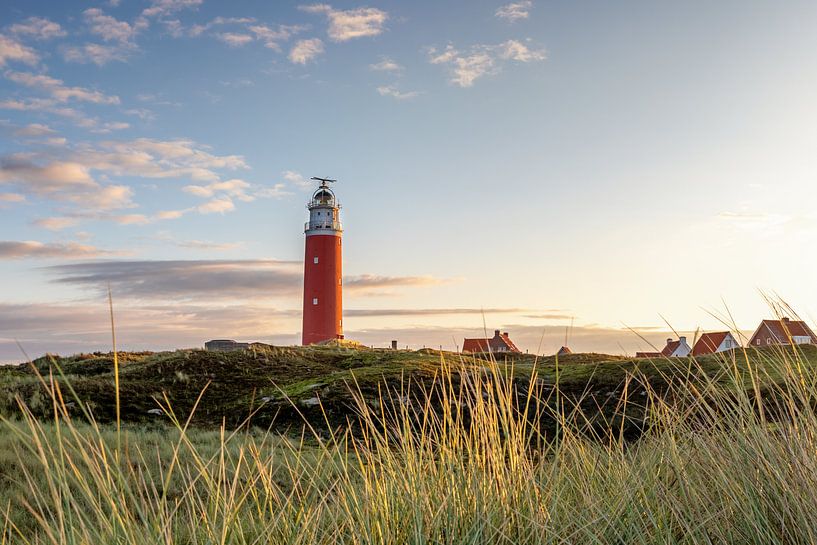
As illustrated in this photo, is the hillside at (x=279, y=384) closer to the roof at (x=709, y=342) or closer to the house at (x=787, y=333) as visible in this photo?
the house at (x=787, y=333)

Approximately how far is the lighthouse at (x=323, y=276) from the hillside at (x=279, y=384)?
17902mm

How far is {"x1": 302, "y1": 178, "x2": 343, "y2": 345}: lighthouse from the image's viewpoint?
35.8 m

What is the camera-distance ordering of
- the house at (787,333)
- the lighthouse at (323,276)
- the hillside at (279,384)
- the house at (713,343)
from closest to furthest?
the house at (787,333) → the house at (713,343) → the hillside at (279,384) → the lighthouse at (323,276)

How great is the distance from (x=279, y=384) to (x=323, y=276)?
22245 millimetres

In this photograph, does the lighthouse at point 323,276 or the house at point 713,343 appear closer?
the house at point 713,343

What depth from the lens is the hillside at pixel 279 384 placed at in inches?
432

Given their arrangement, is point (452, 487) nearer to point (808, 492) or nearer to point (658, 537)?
point (658, 537)

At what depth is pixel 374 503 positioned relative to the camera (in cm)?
310

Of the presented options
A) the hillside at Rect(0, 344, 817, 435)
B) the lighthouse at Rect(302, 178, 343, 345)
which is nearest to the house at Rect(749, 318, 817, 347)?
the hillside at Rect(0, 344, 817, 435)

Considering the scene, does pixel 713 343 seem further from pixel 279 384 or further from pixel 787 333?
pixel 279 384

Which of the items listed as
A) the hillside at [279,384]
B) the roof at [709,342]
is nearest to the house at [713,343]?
the roof at [709,342]

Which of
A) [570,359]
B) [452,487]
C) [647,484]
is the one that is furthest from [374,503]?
[570,359]

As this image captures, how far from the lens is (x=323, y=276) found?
36125mm

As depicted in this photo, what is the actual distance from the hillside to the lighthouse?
17902mm
